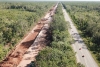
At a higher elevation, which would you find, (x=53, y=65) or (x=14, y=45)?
(x=53, y=65)

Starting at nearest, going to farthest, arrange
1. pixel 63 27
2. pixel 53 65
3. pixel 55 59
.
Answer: pixel 53 65 < pixel 55 59 < pixel 63 27

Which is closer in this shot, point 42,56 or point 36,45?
point 42,56

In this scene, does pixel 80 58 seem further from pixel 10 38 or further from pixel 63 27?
pixel 10 38

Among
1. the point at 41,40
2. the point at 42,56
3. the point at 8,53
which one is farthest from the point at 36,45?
the point at 42,56

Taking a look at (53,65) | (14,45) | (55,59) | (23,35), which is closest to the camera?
(53,65)

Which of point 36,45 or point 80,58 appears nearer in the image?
point 80,58

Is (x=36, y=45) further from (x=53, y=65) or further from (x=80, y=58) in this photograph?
(x=53, y=65)

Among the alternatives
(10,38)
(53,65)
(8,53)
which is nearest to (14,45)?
(10,38)

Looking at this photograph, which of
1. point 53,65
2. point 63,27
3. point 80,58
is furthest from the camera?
point 63,27

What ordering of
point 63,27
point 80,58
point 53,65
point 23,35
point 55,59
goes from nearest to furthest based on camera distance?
point 53,65, point 55,59, point 80,58, point 63,27, point 23,35
